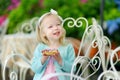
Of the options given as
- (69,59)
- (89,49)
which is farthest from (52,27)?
(89,49)

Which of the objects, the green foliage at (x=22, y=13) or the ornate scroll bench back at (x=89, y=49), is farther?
the green foliage at (x=22, y=13)

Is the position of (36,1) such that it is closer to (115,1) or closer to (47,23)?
(115,1)

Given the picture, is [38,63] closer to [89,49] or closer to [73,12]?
[89,49]

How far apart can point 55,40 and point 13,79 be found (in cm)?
48

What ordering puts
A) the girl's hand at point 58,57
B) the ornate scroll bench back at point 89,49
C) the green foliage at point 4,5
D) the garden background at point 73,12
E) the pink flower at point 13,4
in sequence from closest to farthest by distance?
1. the girl's hand at point 58,57
2. the ornate scroll bench back at point 89,49
3. the garden background at point 73,12
4. the pink flower at point 13,4
5. the green foliage at point 4,5

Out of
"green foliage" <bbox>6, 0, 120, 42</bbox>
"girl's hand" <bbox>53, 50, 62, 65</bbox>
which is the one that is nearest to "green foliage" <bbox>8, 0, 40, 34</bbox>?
"green foliage" <bbox>6, 0, 120, 42</bbox>

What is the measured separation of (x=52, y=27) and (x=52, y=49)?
0.15 m

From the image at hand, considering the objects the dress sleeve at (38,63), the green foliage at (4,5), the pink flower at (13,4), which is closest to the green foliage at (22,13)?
the pink flower at (13,4)

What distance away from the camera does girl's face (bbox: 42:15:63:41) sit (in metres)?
3.37

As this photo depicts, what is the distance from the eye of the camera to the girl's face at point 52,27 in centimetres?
337

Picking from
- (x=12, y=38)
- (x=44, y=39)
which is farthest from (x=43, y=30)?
(x=12, y=38)

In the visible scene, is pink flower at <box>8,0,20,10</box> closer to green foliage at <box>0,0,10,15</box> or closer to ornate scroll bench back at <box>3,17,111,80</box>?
green foliage at <box>0,0,10,15</box>

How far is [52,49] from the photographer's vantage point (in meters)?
3.36

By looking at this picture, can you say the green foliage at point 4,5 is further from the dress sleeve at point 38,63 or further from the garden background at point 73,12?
the dress sleeve at point 38,63
